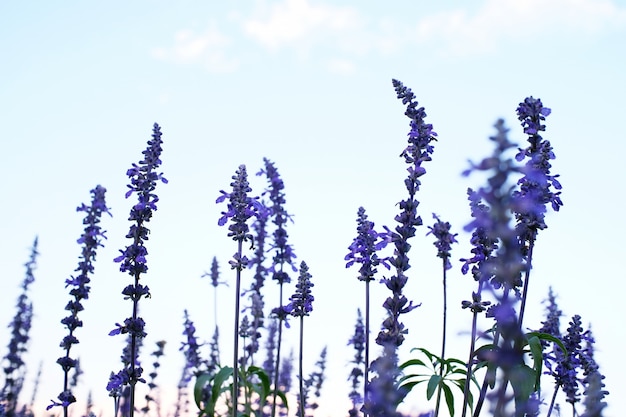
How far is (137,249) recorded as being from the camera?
9414 millimetres

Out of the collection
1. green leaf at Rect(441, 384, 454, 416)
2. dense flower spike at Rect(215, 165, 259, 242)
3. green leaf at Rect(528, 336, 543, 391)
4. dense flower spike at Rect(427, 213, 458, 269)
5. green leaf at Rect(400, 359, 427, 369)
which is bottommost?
green leaf at Rect(441, 384, 454, 416)

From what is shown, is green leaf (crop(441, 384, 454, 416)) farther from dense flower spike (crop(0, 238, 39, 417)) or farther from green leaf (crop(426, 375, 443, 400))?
dense flower spike (crop(0, 238, 39, 417))

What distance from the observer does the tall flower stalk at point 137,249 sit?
9.16m

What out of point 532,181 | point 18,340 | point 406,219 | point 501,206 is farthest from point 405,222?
point 18,340

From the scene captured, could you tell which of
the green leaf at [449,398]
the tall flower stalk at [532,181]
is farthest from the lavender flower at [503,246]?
the green leaf at [449,398]

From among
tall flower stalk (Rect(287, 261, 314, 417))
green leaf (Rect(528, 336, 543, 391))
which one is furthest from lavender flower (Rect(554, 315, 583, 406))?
tall flower stalk (Rect(287, 261, 314, 417))

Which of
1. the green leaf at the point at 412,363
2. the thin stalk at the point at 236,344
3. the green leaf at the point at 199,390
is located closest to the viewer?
the green leaf at the point at 412,363

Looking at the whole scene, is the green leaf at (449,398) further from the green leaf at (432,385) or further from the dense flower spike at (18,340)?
the dense flower spike at (18,340)

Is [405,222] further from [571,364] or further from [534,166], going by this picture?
[571,364]

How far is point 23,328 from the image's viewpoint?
2523 centimetres

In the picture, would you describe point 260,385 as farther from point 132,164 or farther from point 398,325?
point 398,325

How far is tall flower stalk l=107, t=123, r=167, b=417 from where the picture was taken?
9.16 m

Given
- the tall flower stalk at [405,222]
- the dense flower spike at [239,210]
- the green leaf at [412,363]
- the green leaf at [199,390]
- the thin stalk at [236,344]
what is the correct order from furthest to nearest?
the green leaf at [199,390], the dense flower spike at [239,210], the thin stalk at [236,344], the green leaf at [412,363], the tall flower stalk at [405,222]

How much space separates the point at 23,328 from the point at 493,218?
2498 centimetres
